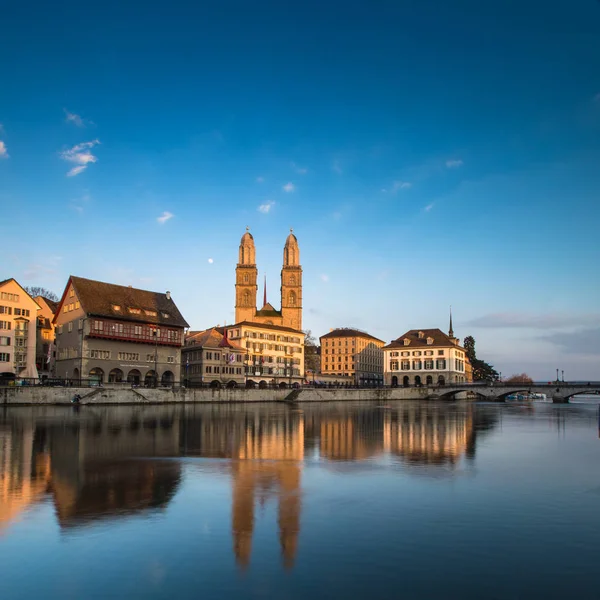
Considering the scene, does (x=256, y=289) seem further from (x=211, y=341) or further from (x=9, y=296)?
(x=9, y=296)

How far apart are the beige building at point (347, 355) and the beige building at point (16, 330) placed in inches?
3573

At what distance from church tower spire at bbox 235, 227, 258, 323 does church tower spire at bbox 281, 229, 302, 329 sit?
287 inches

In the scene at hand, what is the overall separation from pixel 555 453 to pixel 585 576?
17117mm

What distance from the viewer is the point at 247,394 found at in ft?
260

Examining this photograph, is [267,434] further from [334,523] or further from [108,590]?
[108,590]

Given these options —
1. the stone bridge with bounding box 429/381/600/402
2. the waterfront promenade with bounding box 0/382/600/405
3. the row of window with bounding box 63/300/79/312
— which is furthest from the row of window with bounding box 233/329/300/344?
the row of window with bounding box 63/300/79/312

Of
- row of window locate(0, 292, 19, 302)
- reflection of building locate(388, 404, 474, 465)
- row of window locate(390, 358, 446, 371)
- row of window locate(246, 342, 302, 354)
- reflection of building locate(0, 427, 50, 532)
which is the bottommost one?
reflection of building locate(388, 404, 474, 465)

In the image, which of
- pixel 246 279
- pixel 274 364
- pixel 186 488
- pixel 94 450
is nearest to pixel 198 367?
pixel 274 364

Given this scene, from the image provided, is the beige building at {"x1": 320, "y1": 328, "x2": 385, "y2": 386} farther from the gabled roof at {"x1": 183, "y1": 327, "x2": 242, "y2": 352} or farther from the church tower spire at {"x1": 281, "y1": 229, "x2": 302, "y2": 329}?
the gabled roof at {"x1": 183, "y1": 327, "x2": 242, "y2": 352}

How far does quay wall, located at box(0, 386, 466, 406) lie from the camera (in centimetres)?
5469

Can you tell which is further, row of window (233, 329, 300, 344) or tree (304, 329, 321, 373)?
tree (304, 329, 321, 373)

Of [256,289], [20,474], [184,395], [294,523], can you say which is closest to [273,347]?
[256,289]

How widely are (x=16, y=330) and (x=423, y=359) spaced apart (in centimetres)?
8336

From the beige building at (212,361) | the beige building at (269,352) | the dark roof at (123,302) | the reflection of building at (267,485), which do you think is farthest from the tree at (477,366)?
the reflection of building at (267,485)
